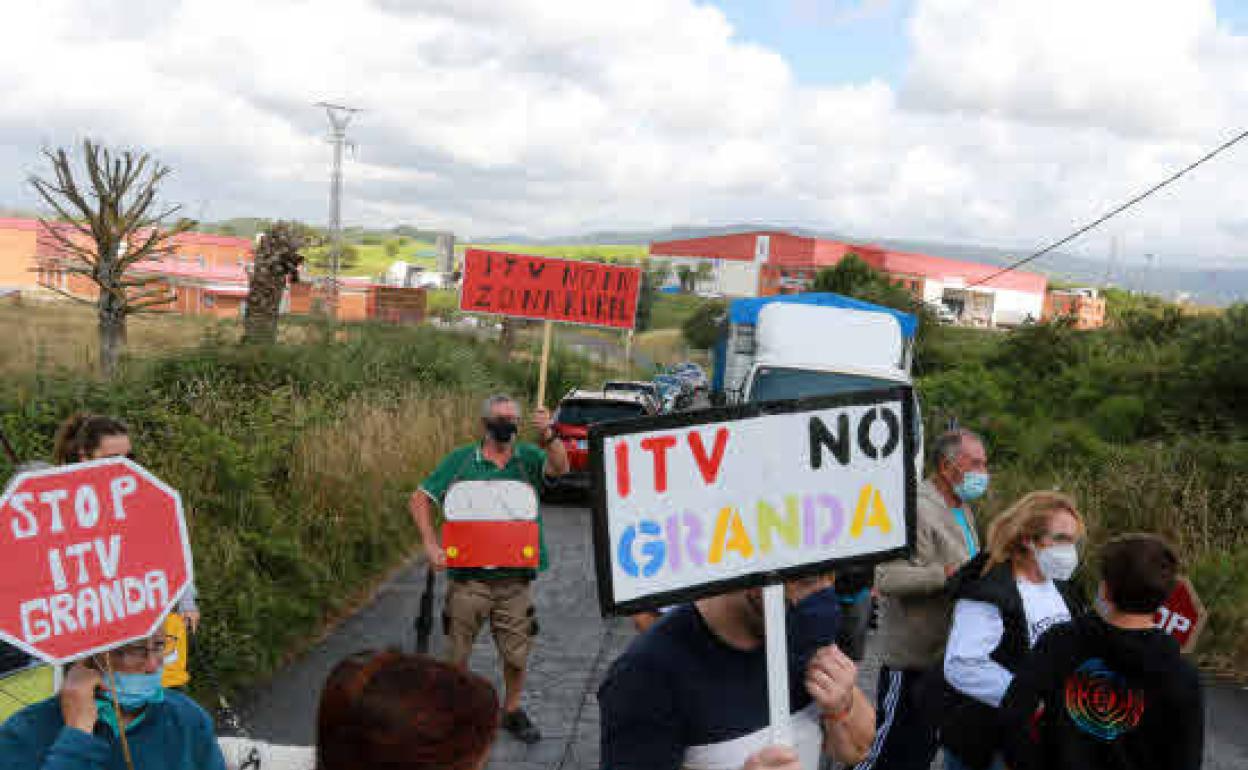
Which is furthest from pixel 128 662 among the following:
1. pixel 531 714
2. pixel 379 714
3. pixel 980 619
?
pixel 531 714

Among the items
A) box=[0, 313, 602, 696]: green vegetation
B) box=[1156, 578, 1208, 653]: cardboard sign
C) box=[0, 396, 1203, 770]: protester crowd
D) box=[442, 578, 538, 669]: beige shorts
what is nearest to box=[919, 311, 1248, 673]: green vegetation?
box=[1156, 578, 1208, 653]: cardboard sign

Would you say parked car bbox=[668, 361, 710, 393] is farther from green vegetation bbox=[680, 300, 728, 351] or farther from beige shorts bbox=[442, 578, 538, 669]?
green vegetation bbox=[680, 300, 728, 351]

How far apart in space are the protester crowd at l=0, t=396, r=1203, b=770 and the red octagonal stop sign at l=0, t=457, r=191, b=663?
0.09 m

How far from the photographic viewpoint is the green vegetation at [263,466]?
636cm

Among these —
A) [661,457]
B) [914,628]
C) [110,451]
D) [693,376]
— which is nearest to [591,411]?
[914,628]

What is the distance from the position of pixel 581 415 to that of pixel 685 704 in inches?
479

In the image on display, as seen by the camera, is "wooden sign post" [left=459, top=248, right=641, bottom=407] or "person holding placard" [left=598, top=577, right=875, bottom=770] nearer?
"person holding placard" [left=598, top=577, right=875, bottom=770]

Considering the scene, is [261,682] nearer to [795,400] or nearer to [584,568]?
[584,568]

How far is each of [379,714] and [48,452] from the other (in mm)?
6676

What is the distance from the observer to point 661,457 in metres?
2.18

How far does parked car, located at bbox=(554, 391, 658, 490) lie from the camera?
13.8m

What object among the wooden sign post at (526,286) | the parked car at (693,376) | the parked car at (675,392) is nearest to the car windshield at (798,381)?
the wooden sign post at (526,286)

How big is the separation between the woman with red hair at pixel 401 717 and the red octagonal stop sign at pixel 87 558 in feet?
4.27

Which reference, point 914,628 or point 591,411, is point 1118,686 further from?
point 591,411
